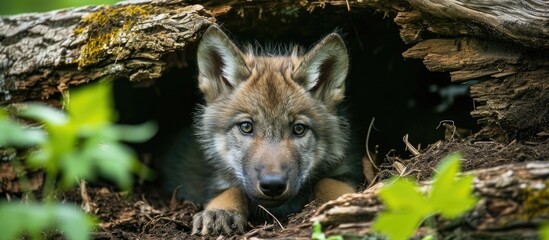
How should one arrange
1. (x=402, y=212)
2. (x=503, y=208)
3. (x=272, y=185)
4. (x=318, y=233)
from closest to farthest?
(x=402, y=212) < (x=503, y=208) < (x=318, y=233) < (x=272, y=185)

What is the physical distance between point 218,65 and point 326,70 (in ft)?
2.88

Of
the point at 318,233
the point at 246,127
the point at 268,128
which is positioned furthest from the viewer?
the point at 246,127

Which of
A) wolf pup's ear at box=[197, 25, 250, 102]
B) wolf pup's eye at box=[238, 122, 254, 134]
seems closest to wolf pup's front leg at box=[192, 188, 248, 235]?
wolf pup's eye at box=[238, 122, 254, 134]

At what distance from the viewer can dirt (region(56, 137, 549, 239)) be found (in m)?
3.77

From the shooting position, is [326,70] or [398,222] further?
[326,70]

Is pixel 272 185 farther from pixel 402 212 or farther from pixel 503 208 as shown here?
pixel 402 212

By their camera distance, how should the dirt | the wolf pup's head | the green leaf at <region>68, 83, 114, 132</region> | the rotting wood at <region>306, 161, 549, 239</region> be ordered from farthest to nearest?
the wolf pup's head < the dirt < the rotting wood at <region>306, 161, 549, 239</region> < the green leaf at <region>68, 83, 114, 132</region>

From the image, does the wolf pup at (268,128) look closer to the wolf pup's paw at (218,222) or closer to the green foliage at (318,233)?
the wolf pup's paw at (218,222)

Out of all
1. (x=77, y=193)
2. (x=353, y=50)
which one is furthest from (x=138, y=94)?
(x=353, y=50)

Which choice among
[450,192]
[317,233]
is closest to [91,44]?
[317,233]

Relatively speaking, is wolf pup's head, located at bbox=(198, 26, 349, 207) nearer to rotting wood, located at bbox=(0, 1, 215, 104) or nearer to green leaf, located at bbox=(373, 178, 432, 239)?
rotting wood, located at bbox=(0, 1, 215, 104)

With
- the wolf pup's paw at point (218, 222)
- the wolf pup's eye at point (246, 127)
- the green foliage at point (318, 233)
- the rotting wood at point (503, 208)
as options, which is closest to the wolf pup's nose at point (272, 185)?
the wolf pup's paw at point (218, 222)

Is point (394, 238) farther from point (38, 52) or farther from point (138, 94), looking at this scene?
point (138, 94)

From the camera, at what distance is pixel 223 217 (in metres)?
4.56
